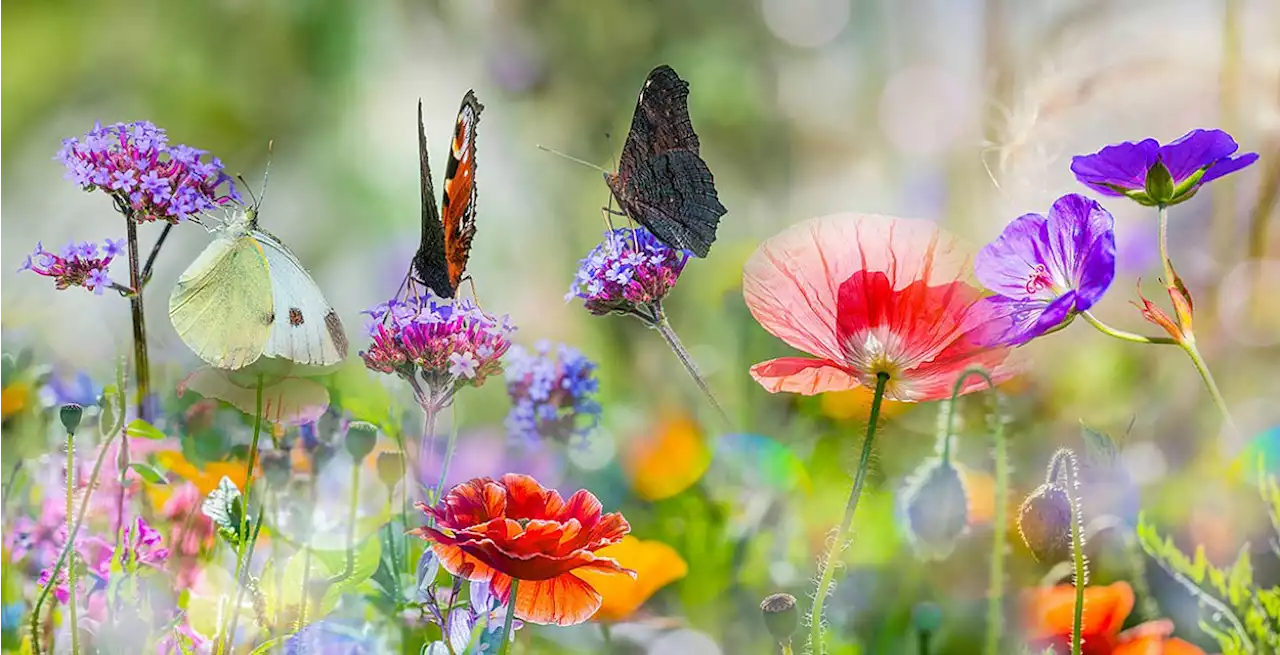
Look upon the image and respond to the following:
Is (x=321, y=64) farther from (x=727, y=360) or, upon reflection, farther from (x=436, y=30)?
(x=727, y=360)

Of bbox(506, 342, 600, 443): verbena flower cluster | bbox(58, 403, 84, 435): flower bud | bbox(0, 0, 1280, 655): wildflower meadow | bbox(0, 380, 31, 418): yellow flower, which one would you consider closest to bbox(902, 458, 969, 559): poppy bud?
bbox(0, 0, 1280, 655): wildflower meadow

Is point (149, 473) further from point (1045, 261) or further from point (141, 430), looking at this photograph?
point (1045, 261)

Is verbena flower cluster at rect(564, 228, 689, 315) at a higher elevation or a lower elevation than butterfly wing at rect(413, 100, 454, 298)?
lower

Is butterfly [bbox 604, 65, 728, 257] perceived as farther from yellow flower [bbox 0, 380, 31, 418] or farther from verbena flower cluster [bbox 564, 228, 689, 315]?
yellow flower [bbox 0, 380, 31, 418]

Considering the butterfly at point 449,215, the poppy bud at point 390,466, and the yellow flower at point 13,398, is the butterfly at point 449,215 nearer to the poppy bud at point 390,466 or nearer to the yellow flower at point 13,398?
the poppy bud at point 390,466

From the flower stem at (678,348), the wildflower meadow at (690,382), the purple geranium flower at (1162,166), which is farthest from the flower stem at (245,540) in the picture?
the purple geranium flower at (1162,166)

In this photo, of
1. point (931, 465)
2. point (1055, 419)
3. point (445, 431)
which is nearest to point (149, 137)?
point (445, 431)
